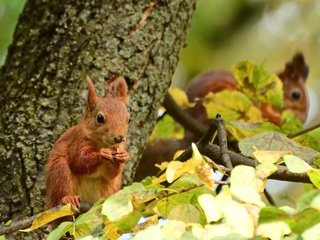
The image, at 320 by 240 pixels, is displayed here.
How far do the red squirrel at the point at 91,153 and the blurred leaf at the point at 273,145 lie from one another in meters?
0.41

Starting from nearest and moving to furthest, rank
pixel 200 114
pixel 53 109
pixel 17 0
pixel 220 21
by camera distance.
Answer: pixel 53 109, pixel 200 114, pixel 17 0, pixel 220 21

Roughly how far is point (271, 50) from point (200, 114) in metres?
2.29

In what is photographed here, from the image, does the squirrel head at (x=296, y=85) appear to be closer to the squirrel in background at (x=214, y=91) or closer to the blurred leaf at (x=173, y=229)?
the squirrel in background at (x=214, y=91)

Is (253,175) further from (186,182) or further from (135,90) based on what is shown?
(135,90)

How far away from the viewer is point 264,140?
2006mm

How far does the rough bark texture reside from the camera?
2.54 meters

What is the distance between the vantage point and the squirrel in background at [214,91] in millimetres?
3506

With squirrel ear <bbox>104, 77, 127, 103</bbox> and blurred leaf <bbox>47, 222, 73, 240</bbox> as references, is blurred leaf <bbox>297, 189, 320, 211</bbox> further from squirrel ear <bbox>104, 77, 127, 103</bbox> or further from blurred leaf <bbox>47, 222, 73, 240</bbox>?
squirrel ear <bbox>104, 77, 127, 103</bbox>

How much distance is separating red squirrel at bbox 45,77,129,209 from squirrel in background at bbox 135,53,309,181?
1027 millimetres

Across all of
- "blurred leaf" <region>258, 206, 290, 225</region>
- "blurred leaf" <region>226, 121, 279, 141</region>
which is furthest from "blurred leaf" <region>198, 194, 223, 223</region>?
"blurred leaf" <region>226, 121, 279, 141</region>

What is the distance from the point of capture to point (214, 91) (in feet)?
15.0

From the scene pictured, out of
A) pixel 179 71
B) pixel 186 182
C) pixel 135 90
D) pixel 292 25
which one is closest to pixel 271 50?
pixel 292 25

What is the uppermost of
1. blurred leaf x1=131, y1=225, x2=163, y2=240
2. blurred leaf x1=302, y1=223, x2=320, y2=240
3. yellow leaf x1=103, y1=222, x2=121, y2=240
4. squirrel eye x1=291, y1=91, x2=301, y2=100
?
blurred leaf x1=302, y1=223, x2=320, y2=240

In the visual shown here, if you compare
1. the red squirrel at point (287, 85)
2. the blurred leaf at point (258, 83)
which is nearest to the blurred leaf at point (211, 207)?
the blurred leaf at point (258, 83)
